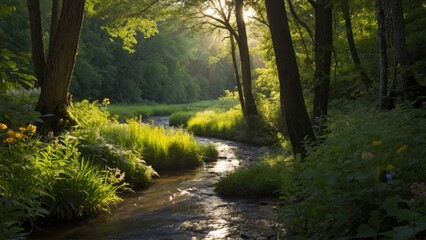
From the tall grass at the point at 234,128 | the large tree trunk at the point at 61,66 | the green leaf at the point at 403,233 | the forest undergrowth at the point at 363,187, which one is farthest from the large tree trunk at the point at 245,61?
the green leaf at the point at 403,233

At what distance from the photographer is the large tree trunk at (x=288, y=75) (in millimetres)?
6594

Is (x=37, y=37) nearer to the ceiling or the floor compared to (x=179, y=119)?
nearer to the ceiling

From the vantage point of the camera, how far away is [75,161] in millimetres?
6812

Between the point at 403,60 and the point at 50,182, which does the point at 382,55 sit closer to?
the point at 403,60

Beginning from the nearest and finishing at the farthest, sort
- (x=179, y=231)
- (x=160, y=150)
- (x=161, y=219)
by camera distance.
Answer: (x=179, y=231)
(x=161, y=219)
(x=160, y=150)

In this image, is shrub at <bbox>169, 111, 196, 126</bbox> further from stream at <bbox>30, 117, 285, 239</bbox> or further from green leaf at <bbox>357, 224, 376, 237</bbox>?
green leaf at <bbox>357, 224, 376, 237</bbox>

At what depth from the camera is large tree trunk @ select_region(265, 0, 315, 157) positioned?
659 centimetres

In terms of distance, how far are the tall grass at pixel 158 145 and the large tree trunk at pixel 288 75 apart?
4892 millimetres

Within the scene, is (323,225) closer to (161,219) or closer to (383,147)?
(383,147)

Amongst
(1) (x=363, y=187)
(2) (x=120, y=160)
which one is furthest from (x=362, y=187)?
(2) (x=120, y=160)

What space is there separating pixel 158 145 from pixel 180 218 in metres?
4.59

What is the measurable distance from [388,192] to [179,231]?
3.46m

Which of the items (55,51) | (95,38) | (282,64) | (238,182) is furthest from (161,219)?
(95,38)

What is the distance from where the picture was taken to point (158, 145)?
10.9 m
